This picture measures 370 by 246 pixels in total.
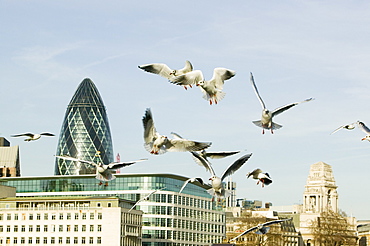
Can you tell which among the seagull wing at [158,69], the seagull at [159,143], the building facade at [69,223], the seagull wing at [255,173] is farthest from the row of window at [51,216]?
the seagull at [159,143]

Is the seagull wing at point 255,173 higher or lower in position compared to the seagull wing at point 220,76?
lower

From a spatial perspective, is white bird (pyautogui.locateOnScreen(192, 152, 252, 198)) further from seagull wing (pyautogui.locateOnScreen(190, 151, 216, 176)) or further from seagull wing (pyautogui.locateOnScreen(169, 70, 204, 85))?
seagull wing (pyautogui.locateOnScreen(169, 70, 204, 85))

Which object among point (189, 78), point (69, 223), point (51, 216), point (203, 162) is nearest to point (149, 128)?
point (189, 78)

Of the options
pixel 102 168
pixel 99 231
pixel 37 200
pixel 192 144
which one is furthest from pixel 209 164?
pixel 37 200

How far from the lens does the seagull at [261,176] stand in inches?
2051

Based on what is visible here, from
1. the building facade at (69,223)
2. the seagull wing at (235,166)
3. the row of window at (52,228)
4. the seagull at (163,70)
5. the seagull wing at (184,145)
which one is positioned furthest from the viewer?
the row of window at (52,228)

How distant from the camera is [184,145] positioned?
152ft

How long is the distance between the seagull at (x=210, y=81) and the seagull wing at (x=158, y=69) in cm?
159

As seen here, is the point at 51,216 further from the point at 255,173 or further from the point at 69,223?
the point at 255,173

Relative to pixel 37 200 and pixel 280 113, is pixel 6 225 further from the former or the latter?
pixel 280 113

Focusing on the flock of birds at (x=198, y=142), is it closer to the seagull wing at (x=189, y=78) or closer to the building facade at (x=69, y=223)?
the seagull wing at (x=189, y=78)

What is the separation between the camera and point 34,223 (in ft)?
617

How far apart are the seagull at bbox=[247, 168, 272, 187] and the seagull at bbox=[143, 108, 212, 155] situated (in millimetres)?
6592

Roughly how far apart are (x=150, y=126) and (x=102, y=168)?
9.80 meters
